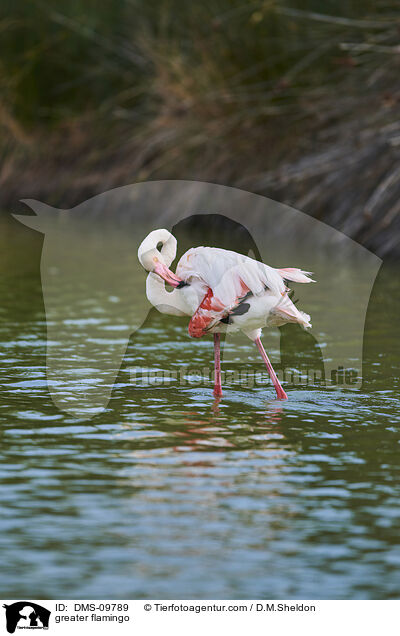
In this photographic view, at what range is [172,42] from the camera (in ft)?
63.9

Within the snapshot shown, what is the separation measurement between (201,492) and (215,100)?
13.1 metres

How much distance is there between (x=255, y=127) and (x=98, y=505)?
13615 mm

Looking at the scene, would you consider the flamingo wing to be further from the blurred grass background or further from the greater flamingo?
the blurred grass background

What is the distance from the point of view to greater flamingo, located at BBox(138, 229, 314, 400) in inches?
313

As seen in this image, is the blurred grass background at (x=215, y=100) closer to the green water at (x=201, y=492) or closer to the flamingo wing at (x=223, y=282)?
the flamingo wing at (x=223, y=282)

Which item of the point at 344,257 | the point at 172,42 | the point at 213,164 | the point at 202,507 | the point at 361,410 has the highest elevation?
the point at 172,42

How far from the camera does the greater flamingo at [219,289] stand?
26.1 feet

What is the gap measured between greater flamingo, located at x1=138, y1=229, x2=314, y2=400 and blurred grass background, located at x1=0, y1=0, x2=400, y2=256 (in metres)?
4.08

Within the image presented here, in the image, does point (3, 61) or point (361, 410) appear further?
point (3, 61)

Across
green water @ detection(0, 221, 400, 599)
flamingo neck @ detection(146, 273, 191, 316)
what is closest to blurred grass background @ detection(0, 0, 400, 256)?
flamingo neck @ detection(146, 273, 191, 316)

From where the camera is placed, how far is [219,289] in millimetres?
7922

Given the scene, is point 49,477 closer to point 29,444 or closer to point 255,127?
point 29,444

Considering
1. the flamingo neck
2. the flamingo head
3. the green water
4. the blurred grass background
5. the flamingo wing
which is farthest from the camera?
the blurred grass background

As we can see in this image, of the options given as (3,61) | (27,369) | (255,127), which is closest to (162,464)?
(27,369)
